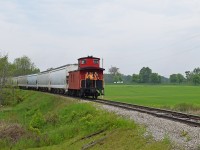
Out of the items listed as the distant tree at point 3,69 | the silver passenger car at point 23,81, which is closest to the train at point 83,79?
the distant tree at point 3,69

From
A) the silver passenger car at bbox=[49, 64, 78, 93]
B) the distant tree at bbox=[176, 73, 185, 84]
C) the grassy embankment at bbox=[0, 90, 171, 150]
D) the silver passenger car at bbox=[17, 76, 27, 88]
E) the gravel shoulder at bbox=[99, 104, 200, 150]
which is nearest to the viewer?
the gravel shoulder at bbox=[99, 104, 200, 150]

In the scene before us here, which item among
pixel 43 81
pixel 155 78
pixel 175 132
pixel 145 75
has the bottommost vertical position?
pixel 175 132

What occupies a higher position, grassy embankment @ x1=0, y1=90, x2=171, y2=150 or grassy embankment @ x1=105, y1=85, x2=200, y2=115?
grassy embankment @ x1=105, y1=85, x2=200, y2=115

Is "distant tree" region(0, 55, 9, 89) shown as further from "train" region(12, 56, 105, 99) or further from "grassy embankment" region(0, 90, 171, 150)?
"grassy embankment" region(0, 90, 171, 150)

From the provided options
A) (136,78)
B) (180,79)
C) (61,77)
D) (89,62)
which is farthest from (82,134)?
(180,79)

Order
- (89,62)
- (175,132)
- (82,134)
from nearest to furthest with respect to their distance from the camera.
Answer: (175,132), (82,134), (89,62)

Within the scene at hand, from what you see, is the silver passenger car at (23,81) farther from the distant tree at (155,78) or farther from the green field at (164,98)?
the distant tree at (155,78)

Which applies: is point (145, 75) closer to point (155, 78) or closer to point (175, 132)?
point (155, 78)

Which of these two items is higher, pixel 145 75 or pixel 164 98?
pixel 145 75

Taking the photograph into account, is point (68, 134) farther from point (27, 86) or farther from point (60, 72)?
point (27, 86)

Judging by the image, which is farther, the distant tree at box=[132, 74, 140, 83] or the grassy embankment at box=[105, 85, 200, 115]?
the distant tree at box=[132, 74, 140, 83]

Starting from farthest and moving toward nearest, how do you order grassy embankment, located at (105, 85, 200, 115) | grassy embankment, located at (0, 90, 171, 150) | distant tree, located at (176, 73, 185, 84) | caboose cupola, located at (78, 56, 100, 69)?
distant tree, located at (176, 73, 185, 84) → caboose cupola, located at (78, 56, 100, 69) → grassy embankment, located at (105, 85, 200, 115) → grassy embankment, located at (0, 90, 171, 150)

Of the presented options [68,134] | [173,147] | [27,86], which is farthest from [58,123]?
[27,86]

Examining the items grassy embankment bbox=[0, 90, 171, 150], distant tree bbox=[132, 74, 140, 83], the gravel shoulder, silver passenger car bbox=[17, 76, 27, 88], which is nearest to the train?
grassy embankment bbox=[0, 90, 171, 150]
